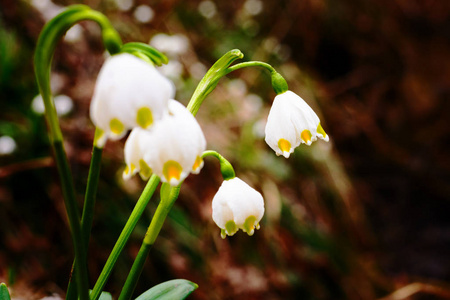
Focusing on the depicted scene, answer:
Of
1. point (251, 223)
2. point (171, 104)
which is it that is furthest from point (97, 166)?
point (251, 223)

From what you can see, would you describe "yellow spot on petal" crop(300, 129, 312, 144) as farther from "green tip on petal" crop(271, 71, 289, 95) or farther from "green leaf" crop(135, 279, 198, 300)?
"green leaf" crop(135, 279, 198, 300)

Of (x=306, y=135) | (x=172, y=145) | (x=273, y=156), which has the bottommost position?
(x=172, y=145)

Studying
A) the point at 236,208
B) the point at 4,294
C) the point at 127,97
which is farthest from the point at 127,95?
the point at 4,294

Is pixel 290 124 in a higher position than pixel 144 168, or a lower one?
higher

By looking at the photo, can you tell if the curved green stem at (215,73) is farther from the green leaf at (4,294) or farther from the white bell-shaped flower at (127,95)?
the green leaf at (4,294)

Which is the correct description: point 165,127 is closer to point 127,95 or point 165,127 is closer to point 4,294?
point 127,95

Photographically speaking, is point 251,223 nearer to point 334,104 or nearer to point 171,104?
point 171,104

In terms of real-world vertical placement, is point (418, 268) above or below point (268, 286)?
above
